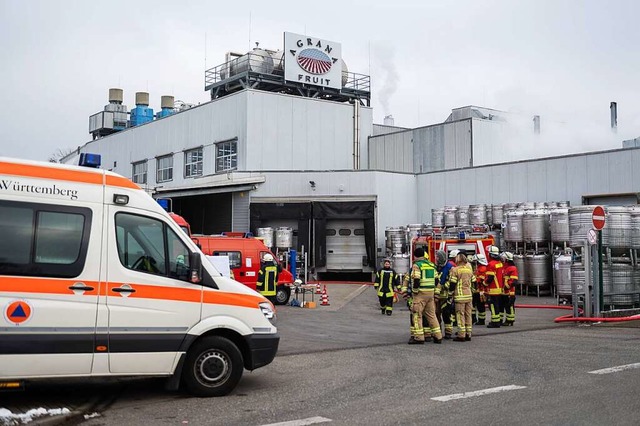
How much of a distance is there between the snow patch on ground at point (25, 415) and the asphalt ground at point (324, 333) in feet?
0.32

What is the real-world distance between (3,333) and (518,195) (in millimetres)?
25176

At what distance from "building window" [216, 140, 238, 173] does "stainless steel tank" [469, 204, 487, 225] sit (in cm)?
1417

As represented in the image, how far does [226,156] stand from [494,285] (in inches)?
968

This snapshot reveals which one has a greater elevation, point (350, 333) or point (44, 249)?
point (44, 249)

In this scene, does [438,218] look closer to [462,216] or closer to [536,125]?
[462,216]

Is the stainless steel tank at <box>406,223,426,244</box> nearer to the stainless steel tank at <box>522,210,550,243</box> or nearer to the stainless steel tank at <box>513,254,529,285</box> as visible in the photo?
the stainless steel tank at <box>513,254,529,285</box>

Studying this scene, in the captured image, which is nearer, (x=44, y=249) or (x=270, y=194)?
(x=44, y=249)

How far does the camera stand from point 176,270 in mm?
7695

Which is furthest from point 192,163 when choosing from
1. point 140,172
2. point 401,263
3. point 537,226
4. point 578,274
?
point 578,274

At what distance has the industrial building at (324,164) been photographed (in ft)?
95.6

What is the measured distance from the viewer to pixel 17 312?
22.2 feet

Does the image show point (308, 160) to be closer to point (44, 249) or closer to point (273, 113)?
point (273, 113)

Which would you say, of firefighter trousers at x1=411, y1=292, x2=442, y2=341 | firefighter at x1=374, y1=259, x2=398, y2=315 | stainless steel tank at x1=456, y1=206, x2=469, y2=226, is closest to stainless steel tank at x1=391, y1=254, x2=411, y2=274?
stainless steel tank at x1=456, y1=206, x2=469, y2=226

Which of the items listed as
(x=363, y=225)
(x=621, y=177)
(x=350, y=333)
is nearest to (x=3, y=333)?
(x=350, y=333)
